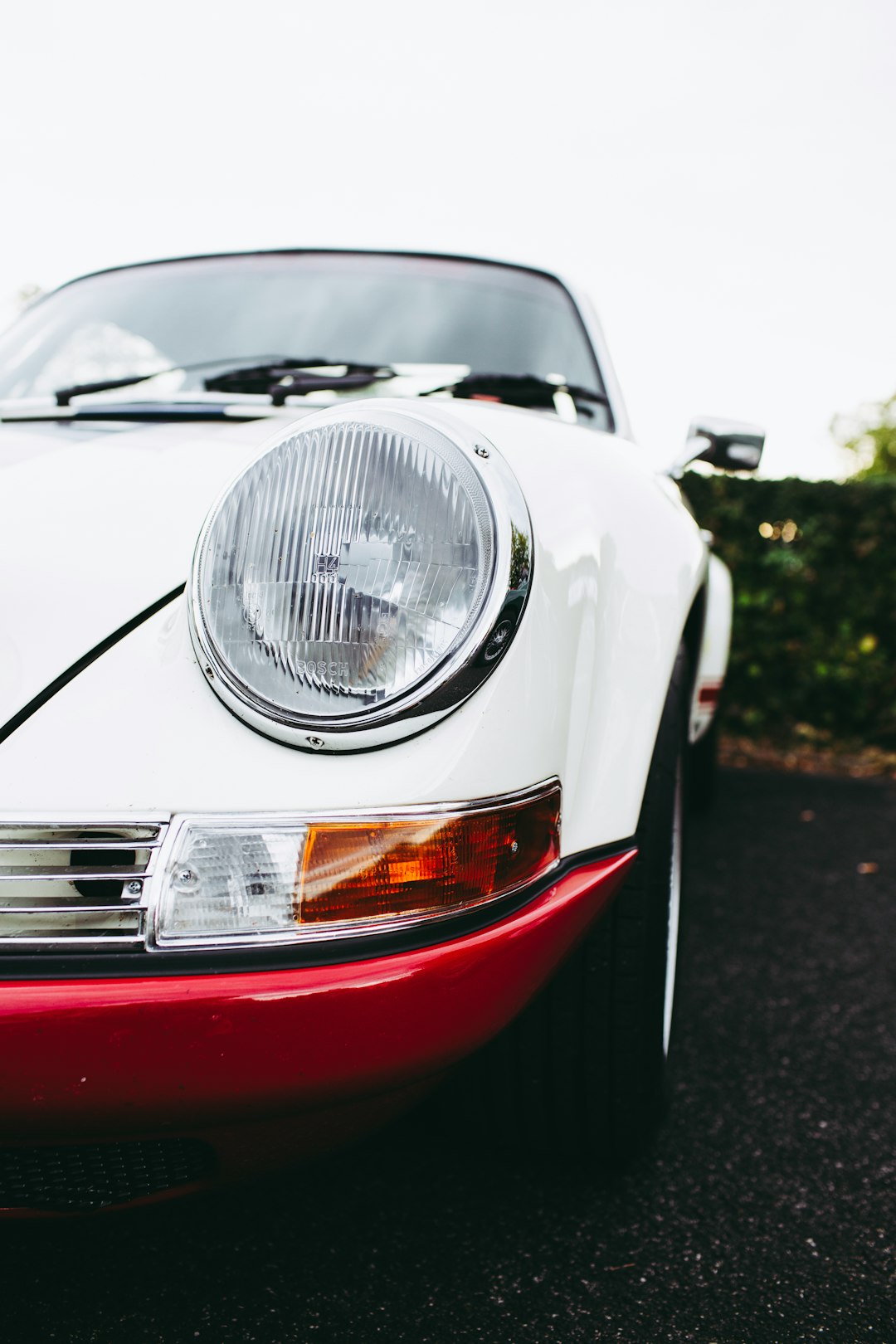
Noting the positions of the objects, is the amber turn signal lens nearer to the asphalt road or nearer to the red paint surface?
the red paint surface

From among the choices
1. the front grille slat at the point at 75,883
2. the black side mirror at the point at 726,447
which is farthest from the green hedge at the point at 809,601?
the front grille slat at the point at 75,883

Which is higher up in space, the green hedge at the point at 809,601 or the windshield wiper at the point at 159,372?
the windshield wiper at the point at 159,372

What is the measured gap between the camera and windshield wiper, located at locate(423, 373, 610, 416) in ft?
4.99

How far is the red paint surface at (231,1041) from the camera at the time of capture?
2.38 feet

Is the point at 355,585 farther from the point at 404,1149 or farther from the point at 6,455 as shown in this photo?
the point at 404,1149

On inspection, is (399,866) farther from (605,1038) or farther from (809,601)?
(809,601)

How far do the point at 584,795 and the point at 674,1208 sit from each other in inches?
26.3

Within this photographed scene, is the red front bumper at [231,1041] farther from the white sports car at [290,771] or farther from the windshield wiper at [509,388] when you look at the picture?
the windshield wiper at [509,388]

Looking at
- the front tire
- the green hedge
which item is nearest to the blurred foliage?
the green hedge

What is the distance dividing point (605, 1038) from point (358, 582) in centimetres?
69

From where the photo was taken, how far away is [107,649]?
837 millimetres

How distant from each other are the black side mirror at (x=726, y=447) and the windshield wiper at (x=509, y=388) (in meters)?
0.48

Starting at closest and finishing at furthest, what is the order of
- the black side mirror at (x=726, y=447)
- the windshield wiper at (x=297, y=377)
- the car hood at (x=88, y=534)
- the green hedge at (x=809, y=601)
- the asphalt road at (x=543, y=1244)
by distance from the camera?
the car hood at (x=88, y=534) → the asphalt road at (x=543, y=1244) → the windshield wiper at (x=297, y=377) → the black side mirror at (x=726, y=447) → the green hedge at (x=809, y=601)

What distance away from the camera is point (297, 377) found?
152 centimetres
